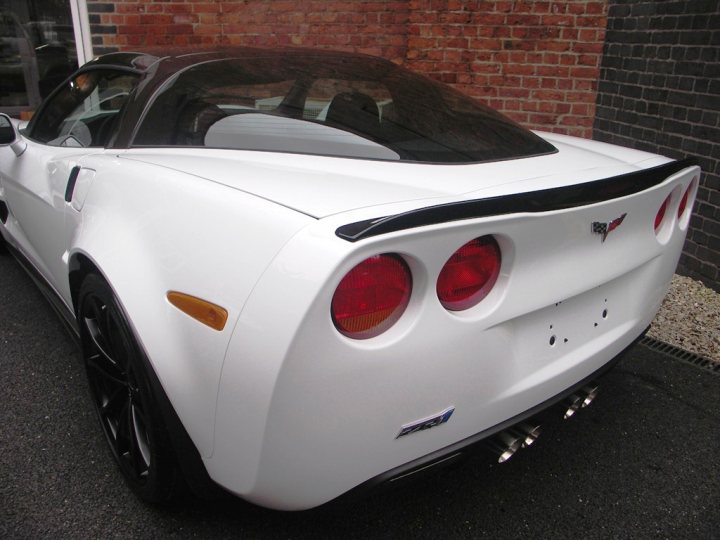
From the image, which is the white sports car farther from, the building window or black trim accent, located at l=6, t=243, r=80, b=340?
the building window

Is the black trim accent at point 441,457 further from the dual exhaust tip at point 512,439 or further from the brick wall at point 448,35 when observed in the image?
the brick wall at point 448,35

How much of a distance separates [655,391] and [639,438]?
454 millimetres

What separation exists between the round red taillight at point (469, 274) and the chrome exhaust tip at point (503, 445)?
0.42 m

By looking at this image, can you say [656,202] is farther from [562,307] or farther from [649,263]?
[562,307]

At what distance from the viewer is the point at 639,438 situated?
8.20 feet

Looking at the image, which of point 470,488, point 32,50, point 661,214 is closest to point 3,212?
point 470,488

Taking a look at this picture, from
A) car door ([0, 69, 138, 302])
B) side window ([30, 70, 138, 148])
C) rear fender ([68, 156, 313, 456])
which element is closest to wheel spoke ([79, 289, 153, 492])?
rear fender ([68, 156, 313, 456])

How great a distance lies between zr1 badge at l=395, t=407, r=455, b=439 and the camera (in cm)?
151

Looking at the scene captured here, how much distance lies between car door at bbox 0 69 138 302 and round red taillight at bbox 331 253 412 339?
4.41ft

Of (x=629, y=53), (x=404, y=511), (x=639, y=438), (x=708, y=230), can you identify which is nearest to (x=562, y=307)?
(x=404, y=511)

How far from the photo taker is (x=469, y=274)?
1569 mm

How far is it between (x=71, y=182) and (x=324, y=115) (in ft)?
3.24

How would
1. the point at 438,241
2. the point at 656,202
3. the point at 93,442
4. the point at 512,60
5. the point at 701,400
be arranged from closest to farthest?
the point at 438,241 → the point at 656,202 → the point at 93,442 → the point at 701,400 → the point at 512,60

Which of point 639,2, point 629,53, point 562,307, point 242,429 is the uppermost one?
point 639,2
